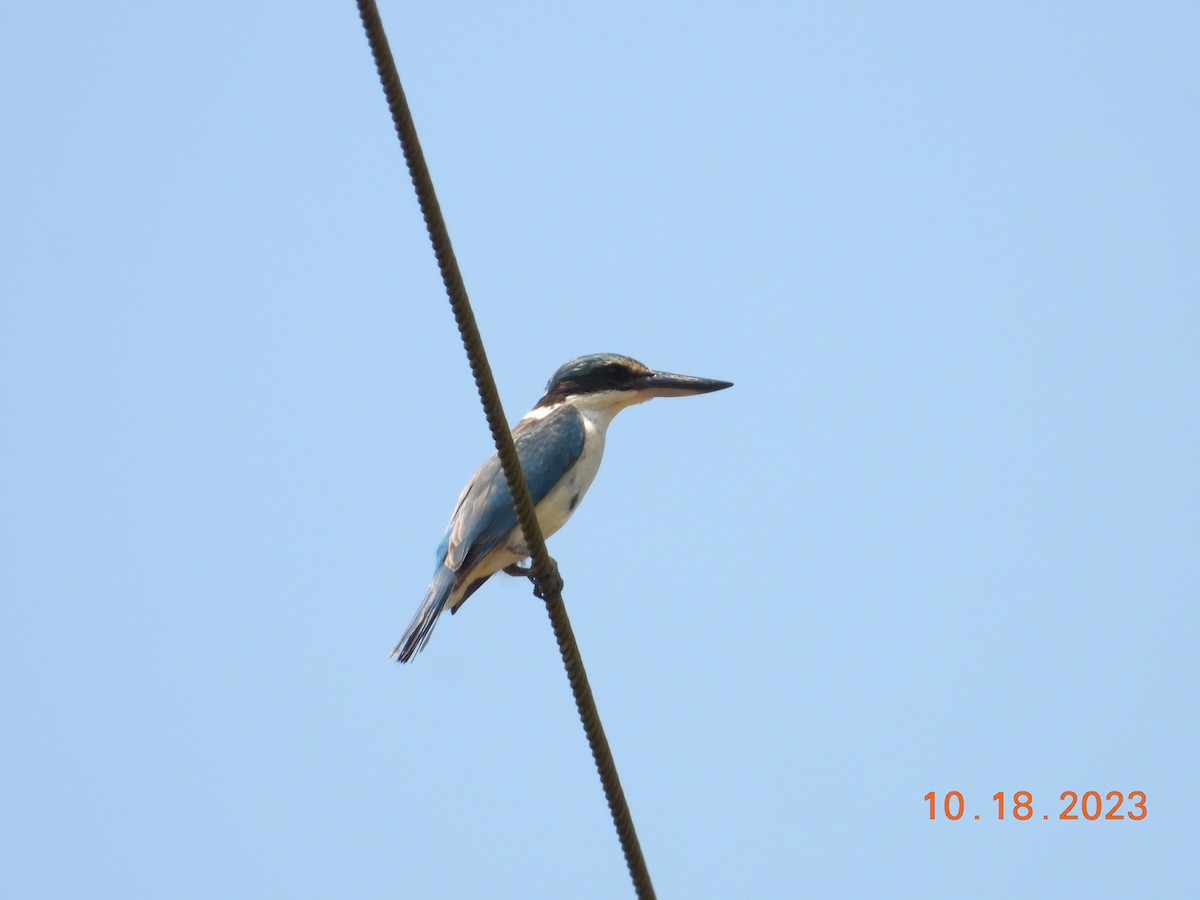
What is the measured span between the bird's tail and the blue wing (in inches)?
2.5

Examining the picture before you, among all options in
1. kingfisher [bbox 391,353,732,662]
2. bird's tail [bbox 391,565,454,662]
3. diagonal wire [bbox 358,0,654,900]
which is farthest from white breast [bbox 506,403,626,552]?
diagonal wire [bbox 358,0,654,900]

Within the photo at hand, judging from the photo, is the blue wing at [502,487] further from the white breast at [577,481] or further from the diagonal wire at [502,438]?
the diagonal wire at [502,438]

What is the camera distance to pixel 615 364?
6.57 m

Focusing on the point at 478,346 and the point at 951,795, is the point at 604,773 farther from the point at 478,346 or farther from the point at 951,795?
the point at 951,795

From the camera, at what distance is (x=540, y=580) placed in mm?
4812

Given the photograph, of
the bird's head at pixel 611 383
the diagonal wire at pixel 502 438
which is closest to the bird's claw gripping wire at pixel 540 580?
the diagonal wire at pixel 502 438

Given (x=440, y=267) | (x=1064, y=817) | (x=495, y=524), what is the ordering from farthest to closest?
1. (x=1064, y=817)
2. (x=495, y=524)
3. (x=440, y=267)

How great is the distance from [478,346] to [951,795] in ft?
19.2

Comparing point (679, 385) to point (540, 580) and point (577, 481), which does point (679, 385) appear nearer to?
point (577, 481)

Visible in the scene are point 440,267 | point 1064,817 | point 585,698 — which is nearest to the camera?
point 440,267

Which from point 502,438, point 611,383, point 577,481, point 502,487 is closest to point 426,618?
point 502,487

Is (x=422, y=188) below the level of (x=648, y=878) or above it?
above

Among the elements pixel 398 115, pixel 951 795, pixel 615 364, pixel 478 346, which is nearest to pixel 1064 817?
pixel 951 795

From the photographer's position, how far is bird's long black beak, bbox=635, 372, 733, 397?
6.68 meters
